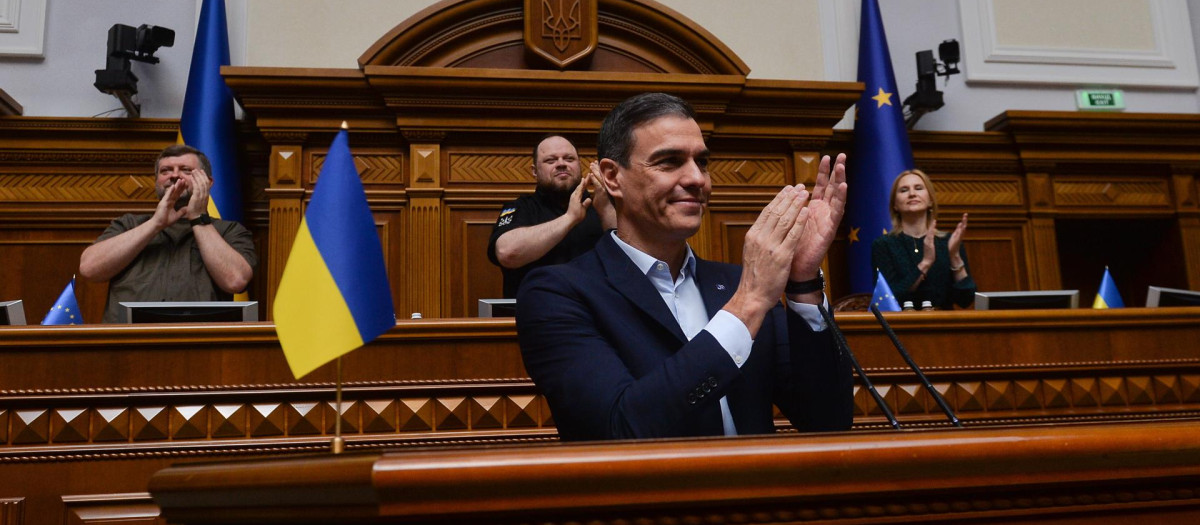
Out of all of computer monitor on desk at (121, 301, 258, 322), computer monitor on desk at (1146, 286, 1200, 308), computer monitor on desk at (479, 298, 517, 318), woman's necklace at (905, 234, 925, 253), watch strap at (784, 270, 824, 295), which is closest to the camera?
watch strap at (784, 270, 824, 295)

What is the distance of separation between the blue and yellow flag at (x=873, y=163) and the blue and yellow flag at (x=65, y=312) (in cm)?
367

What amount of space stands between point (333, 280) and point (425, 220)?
2.91m

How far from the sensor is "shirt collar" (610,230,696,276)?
1.71m

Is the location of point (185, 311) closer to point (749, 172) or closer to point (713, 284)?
point (713, 284)

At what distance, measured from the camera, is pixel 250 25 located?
5.05m

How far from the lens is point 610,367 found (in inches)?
58.1

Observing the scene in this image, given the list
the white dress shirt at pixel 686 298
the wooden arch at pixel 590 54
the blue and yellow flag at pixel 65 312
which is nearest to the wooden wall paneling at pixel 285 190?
the wooden arch at pixel 590 54

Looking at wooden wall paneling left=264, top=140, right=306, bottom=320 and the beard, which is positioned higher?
wooden wall paneling left=264, top=140, right=306, bottom=320

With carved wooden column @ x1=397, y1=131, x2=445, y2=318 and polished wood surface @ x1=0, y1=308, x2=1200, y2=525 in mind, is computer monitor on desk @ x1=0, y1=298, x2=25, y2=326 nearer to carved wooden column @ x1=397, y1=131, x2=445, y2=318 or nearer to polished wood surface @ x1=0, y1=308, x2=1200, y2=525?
polished wood surface @ x1=0, y1=308, x2=1200, y2=525

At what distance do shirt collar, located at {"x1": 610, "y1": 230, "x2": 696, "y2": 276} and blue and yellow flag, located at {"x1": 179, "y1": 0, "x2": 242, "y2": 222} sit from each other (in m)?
3.29

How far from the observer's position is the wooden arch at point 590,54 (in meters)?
4.75

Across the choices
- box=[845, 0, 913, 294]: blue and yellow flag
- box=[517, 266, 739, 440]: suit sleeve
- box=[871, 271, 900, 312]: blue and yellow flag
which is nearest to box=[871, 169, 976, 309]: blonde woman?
box=[871, 271, 900, 312]: blue and yellow flag

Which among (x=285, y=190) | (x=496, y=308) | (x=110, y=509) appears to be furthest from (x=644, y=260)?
(x=285, y=190)

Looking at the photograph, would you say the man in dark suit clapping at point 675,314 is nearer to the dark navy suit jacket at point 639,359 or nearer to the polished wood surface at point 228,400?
the dark navy suit jacket at point 639,359
